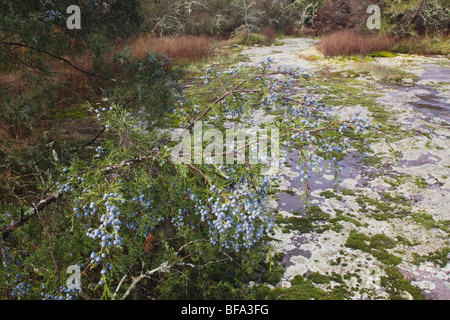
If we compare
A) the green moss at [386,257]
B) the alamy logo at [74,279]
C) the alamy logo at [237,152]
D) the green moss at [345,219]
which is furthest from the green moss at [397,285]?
the alamy logo at [74,279]

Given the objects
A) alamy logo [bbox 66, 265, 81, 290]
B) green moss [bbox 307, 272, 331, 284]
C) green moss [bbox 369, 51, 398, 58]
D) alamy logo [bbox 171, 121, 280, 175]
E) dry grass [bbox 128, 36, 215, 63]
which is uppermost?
dry grass [bbox 128, 36, 215, 63]

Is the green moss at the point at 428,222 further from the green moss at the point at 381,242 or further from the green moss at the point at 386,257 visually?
the green moss at the point at 386,257

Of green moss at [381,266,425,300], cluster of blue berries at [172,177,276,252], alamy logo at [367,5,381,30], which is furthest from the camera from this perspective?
alamy logo at [367,5,381,30]

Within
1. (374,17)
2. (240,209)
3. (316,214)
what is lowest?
(316,214)

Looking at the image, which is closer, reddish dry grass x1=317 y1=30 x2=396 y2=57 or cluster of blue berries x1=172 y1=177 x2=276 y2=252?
cluster of blue berries x1=172 y1=177 x2=276 y2=252

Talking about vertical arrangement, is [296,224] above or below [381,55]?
below

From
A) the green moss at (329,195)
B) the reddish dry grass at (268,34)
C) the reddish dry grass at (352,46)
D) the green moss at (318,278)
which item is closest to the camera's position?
the green moss at (318,278)

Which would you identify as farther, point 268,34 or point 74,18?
point 268,34

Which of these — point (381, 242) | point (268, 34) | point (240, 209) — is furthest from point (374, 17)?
point (240, 209)

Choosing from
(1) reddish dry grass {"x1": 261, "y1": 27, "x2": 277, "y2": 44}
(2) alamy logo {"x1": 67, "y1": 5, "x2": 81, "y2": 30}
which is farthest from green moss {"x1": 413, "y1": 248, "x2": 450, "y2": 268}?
(1) reddish dry grass {"x1": 261, "y1": 27, "x2": 277, "y2": 44}

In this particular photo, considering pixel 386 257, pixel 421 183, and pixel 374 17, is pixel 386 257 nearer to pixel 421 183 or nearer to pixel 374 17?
pixel 421 183

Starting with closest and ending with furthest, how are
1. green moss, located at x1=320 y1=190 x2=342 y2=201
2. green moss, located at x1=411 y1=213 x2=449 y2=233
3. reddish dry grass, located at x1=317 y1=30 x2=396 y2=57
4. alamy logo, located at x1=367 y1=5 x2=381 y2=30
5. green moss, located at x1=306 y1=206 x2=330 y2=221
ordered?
green moss, located at x1=411 y1=213 x2=449 y2=233, green moss, located at x1=306 y1=206 x2=330 y2=221, green moss, located at x1=320 y1=190 x2=342 y2=201, reddish dry grass, located at x1=317 y1=30 x2=396 y2=57, alamy logo, located at x1=367 y1=5 x2=381 y2=30

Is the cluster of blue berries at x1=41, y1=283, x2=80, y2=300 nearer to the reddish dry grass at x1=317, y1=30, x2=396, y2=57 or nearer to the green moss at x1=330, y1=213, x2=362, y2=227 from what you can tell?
the green moss at x1=330, y1=213, x2=362, y2=227

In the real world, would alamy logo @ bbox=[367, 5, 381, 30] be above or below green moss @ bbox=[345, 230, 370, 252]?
above
